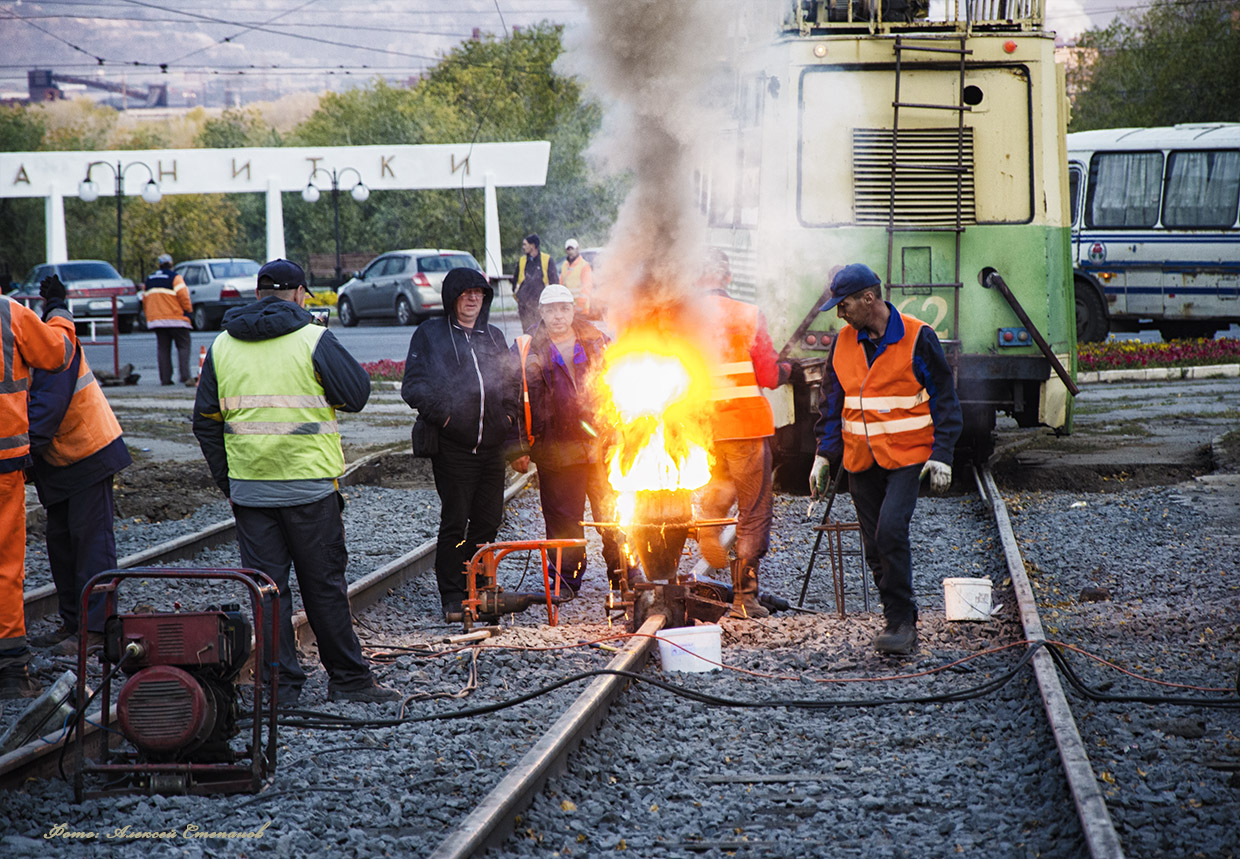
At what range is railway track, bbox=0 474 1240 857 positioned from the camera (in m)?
4.86

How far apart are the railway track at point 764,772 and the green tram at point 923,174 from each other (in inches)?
202

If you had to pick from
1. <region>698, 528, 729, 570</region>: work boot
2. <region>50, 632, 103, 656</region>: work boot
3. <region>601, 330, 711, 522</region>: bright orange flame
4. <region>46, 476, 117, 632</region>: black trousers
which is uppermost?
<region>601, 330, 711, 522</region>: bright orange flame

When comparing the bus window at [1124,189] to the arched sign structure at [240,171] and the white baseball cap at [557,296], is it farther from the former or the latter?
the white baseball cap at [557,296]

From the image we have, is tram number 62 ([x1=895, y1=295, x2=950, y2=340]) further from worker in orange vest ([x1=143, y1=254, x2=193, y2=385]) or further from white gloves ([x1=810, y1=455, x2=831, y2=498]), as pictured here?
worker in orange vest ([x1=143, y1=254, x2=193, y2=385])

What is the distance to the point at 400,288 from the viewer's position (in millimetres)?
33219

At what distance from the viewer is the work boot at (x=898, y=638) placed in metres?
7.17

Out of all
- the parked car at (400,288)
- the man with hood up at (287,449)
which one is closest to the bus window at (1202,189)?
the parked car at (400,288)

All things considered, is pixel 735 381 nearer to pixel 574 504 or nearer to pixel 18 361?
pixel 574 504

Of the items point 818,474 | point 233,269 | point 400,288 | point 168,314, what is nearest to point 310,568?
point 818,474

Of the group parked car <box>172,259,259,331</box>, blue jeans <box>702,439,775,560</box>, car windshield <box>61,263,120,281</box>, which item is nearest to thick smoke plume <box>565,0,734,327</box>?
blue jeans <box>702,439,775,560</box>

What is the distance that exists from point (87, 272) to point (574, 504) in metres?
31.6

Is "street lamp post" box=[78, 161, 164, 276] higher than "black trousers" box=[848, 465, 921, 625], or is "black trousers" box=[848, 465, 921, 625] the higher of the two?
"street lamp post" box=[78, 161, 164, 276]

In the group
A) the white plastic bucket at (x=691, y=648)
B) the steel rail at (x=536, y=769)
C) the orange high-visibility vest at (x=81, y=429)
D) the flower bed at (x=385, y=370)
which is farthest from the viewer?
the flower bed at (x=385, y=370)

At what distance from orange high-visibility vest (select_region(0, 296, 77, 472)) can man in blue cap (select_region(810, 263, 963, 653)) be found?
3904mm
